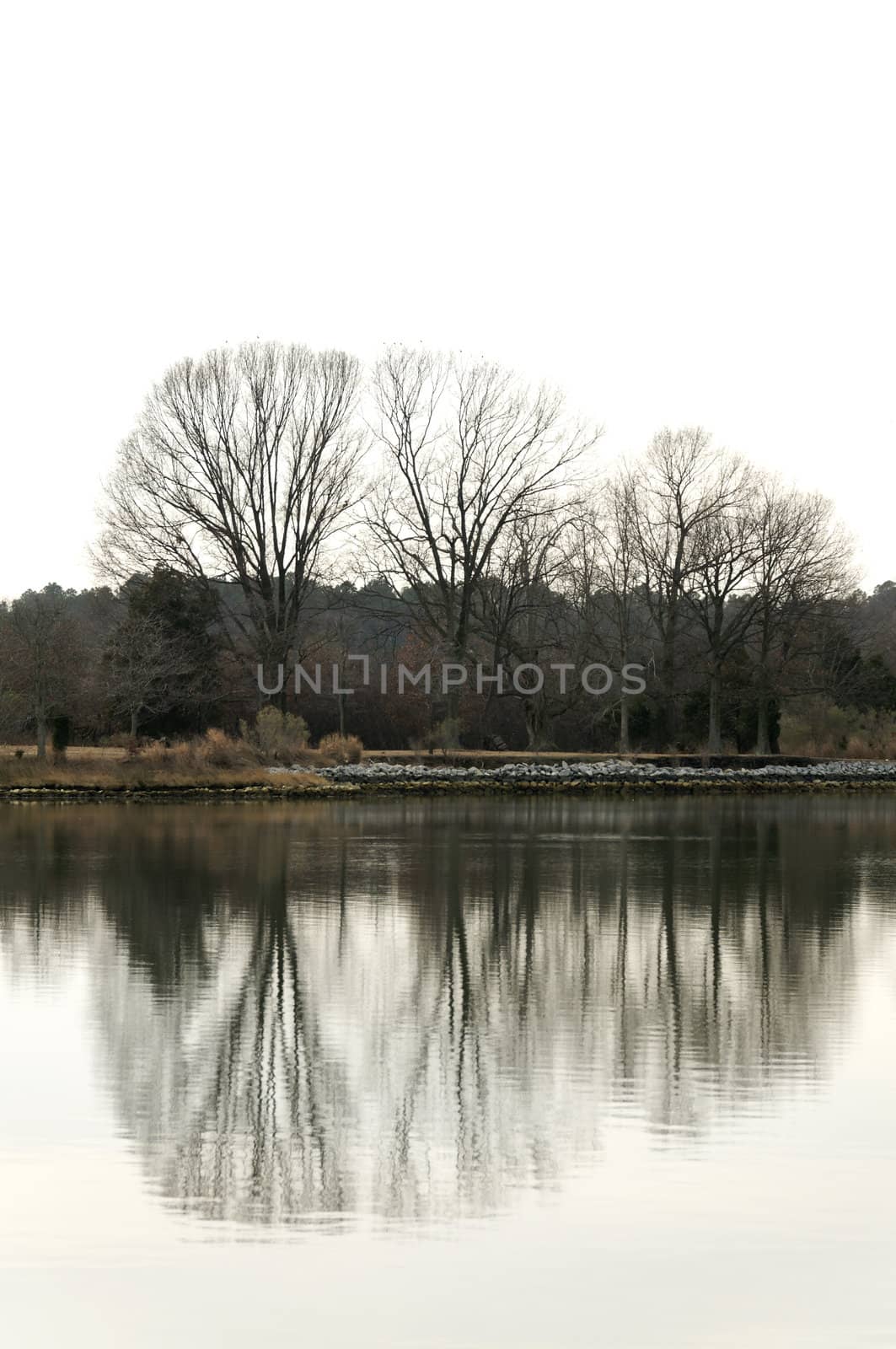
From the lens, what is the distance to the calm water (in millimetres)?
5141

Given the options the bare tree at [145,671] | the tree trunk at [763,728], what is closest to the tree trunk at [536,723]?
the tree trunk at [763,728]

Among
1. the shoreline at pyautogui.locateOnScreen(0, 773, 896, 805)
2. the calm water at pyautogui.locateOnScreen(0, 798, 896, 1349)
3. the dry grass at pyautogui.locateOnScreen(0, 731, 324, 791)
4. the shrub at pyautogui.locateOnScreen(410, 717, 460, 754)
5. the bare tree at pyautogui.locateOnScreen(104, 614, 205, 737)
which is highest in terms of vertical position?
the bare tree at pyautogui.locateOnScreen(104, 614, 205, 737)

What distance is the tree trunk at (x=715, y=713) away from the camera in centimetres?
5338

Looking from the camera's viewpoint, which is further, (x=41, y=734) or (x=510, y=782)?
(x=41, y=734)

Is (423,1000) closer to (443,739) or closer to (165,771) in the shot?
(165,771)

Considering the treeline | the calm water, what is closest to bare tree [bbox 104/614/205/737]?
the treeline

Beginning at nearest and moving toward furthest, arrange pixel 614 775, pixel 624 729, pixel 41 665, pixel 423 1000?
1. pixel 423 1000
2. pixel 614 775
3. pixel 41 665
4. pixel 624 729

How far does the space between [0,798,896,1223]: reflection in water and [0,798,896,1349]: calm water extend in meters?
0.04

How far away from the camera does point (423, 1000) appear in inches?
418

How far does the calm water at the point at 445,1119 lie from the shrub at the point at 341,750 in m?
25.0

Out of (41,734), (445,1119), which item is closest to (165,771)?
(41,734)

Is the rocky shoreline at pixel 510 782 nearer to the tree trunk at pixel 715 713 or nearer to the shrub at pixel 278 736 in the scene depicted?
the shrub at pixel 278 736

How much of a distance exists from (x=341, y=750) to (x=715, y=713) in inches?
665

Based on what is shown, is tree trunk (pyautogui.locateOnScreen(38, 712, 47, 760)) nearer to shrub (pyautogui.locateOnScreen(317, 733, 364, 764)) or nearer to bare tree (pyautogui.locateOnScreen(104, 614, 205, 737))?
bare tree (pyautogui.locateOnScreen(104, 614, 205, 737))
